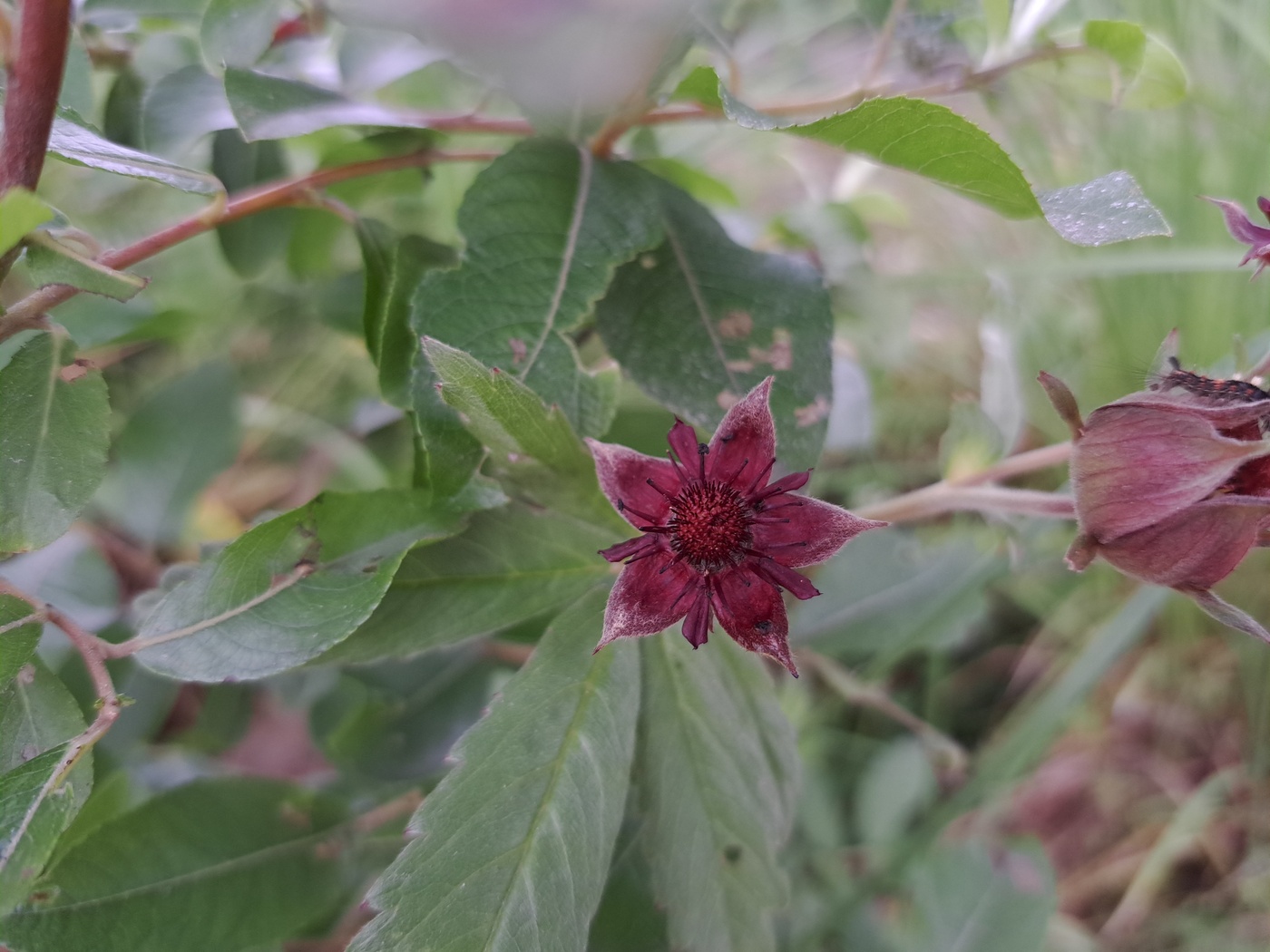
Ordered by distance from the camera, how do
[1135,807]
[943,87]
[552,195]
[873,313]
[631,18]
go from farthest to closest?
[1135,807]
[873,313]
[943,87]
[552,195]
[631,18]

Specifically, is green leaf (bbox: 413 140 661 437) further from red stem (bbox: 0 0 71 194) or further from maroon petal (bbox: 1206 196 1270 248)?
maroon petal (bbox: 1206 196 1270 248)

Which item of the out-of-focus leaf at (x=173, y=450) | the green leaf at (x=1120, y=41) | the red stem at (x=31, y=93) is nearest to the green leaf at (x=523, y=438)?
the red stem at (x=31, y=93)

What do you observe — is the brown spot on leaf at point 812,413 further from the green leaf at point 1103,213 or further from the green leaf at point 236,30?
the green leaf at point 236,30

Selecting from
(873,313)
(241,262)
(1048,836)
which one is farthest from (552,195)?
(1048,836)

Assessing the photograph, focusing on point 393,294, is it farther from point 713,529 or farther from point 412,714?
point 412,714

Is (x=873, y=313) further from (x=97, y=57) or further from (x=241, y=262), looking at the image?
(x=97, y=57)

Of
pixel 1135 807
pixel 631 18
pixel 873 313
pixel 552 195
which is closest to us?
pixel 631 18

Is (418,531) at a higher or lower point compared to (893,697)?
higher
